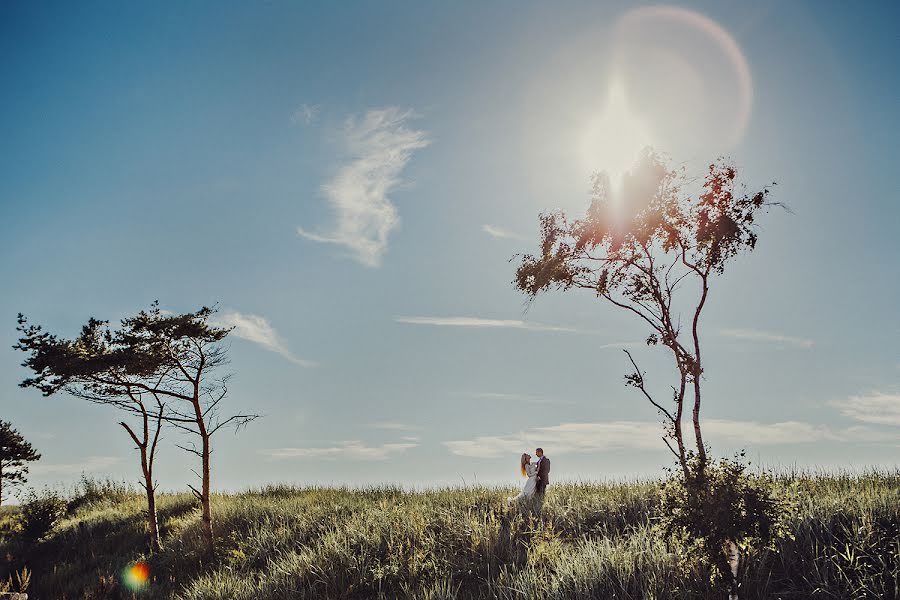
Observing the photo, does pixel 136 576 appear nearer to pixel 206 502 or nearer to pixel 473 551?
pixel 206 502

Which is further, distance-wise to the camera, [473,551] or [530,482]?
[530,482]

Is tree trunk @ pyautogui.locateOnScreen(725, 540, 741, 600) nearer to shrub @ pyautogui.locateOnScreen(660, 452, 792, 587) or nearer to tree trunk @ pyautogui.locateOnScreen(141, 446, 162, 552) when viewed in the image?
shrub @ pyautogui.locateOnScreen(660, 452, 792, 587)

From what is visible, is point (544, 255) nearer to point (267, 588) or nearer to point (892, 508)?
point (892, 508)

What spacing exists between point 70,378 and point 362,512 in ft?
35.7

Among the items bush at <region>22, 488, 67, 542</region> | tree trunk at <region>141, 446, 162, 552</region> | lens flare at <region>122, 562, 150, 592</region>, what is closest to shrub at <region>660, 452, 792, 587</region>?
lens flare at <region>122, 562, 150, 592</region>

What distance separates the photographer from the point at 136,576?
17281 mm

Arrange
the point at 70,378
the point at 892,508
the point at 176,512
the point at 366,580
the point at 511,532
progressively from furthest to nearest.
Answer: the point at 176,512
the point at 70,378
the point at 511,532
the point at 366,580
the point at 892,508

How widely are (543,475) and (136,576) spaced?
12.2m

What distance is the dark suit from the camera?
17.0 m

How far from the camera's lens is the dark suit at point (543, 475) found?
17.0 m

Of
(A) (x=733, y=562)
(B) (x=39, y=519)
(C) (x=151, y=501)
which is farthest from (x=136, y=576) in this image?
(A) (x=733, y=562)

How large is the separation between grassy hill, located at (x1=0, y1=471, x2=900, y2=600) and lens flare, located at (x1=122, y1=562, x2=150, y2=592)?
0.21 metres

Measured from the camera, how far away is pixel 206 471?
17906 mm

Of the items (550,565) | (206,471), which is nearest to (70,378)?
(206,471)
